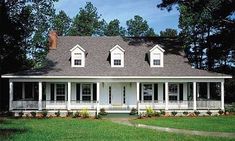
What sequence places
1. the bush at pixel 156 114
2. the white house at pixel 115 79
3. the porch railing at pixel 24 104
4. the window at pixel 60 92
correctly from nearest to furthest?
1. the bush at pixel 156 114
2. the porch railing at pixel 24 104
3. the white house at pixel 115 79
4. the window at pixel 60 92

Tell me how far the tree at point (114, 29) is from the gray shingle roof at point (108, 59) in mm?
34938

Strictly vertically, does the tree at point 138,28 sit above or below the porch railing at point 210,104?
above

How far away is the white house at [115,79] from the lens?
3631cm

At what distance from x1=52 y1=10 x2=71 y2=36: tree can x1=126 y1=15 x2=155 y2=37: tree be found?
1168 centimetres

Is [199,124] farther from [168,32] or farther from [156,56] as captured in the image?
[168,32]

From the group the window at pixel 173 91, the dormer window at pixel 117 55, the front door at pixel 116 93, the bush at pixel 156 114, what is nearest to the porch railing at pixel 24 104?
the front door at pixel 116 93

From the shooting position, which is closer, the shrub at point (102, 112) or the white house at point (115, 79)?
the shrub at point (102, 112)

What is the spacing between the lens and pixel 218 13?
4228cm

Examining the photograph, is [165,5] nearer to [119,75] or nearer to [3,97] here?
[119,75]

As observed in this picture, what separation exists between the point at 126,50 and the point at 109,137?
22828 mm

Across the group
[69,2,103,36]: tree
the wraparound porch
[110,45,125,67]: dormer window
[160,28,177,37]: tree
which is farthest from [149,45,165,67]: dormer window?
[160,28,177,37]: tree

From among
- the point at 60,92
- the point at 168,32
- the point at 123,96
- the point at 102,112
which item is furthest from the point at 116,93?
the point at 168,32

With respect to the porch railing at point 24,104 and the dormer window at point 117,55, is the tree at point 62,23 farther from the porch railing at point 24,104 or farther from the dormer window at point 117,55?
the porch railing at point 24,104

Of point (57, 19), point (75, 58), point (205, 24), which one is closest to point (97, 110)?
point (75, 58)
